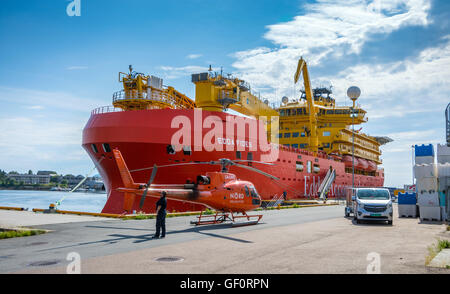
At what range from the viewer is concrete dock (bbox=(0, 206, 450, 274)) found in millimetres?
7184

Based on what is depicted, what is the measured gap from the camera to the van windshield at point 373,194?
59.0ft

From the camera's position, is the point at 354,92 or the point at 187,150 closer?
the point at 187,150

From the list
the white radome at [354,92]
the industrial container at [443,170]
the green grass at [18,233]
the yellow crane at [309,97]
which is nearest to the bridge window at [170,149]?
the green grass at [18,233]

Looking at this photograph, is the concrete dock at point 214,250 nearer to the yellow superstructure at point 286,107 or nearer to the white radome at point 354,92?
the yellow superstructure at point 286,107

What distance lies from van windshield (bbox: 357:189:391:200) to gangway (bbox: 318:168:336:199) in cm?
2075

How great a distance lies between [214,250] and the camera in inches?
367

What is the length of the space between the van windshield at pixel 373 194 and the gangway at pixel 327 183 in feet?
68.1

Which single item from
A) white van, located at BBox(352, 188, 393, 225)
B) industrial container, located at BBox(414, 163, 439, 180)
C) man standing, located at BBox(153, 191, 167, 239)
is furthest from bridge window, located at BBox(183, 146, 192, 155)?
industrial container, located at BBox(414, 163, 439, 180)

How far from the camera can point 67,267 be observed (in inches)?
281

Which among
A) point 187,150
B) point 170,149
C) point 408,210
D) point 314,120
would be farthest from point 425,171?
point 314,120

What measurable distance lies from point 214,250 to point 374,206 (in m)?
10.6

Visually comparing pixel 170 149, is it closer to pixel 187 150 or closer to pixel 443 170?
pixel 187 150
